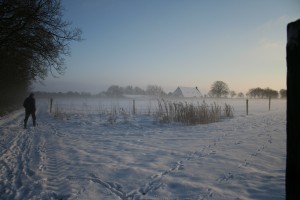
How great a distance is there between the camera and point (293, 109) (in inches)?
61.6

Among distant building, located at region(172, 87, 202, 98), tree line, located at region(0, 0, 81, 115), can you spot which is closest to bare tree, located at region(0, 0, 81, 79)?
tree line, located at region(0, 0, 81, 115)

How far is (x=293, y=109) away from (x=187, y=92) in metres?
85.6

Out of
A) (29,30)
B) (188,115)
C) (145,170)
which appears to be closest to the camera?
(145,170)

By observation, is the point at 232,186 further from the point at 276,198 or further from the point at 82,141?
the point at 82,141

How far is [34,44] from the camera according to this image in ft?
30.5

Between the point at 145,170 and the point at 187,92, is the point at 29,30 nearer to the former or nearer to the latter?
the point at 145,170

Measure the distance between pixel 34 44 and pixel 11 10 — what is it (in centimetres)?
167

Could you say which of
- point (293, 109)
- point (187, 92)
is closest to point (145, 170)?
point (293, 109)

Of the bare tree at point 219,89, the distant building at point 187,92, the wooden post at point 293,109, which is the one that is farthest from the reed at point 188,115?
the bare tree at point 219,89

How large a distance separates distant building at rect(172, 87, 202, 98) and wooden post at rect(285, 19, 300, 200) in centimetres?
8182

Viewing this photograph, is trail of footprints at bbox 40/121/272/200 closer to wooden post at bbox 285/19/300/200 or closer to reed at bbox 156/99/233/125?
wooden post at bbox 285/19/300/200

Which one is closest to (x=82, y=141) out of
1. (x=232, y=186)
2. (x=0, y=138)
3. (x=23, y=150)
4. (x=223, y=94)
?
(x=23, y=150)

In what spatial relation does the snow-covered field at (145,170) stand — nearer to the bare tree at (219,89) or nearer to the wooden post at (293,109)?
the wooden post at (293,109)

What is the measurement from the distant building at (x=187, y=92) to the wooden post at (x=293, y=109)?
8182cm
